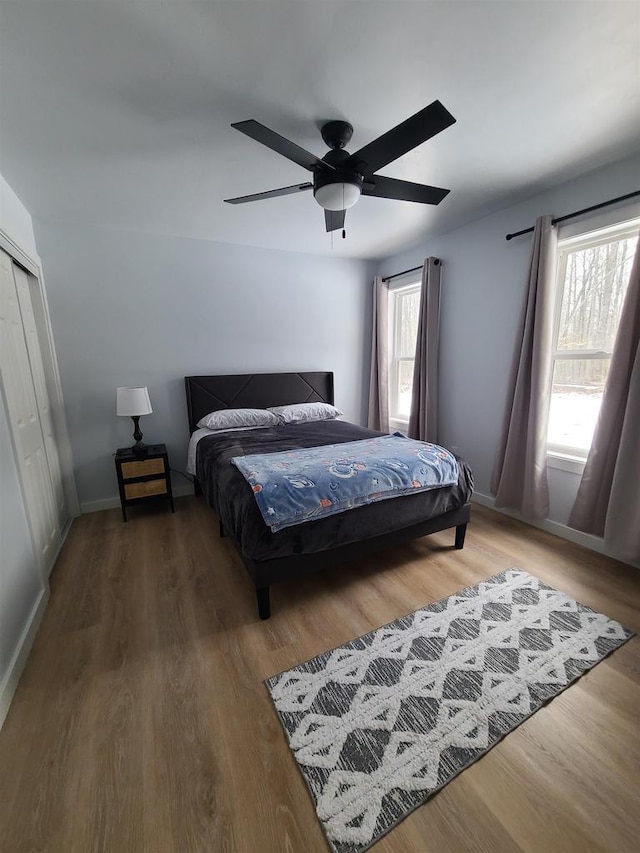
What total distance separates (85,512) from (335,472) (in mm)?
2680

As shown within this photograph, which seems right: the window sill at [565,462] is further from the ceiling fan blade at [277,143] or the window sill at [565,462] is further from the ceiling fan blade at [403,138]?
the ceiling fan blade at [277,143]

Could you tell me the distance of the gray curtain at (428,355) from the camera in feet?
11.2

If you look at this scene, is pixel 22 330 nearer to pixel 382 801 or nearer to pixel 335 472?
pixel 335 472

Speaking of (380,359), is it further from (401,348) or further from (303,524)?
(303,524)

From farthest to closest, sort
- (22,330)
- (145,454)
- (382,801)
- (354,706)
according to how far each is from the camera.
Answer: (145,454), (22,330), (354,706), (382,801)

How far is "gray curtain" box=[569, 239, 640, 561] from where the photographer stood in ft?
6.82

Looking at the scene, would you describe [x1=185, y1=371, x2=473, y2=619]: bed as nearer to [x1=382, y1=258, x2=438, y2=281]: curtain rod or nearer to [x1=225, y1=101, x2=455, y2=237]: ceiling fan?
[x1=225, y1=101, x2=455, y2=237]: ceiling fan

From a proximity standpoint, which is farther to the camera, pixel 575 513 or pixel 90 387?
pixel 90 387

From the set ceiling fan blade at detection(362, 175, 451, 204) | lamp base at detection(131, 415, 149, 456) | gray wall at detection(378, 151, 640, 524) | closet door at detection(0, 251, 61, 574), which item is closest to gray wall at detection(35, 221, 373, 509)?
lamp base at detection(131, 415, 149, 456)

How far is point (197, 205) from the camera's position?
8.68 feet

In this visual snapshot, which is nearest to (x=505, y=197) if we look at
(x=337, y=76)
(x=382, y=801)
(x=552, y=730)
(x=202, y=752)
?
(x=337, y=76)

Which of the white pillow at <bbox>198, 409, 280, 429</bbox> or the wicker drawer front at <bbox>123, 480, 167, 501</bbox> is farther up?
the white pillow at <bbox>198, 409, 280, 429</bbox>

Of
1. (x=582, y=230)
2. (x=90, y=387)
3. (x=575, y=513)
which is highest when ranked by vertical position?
(x=582, y=230)

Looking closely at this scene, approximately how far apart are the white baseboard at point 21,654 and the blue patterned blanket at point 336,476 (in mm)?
1221
